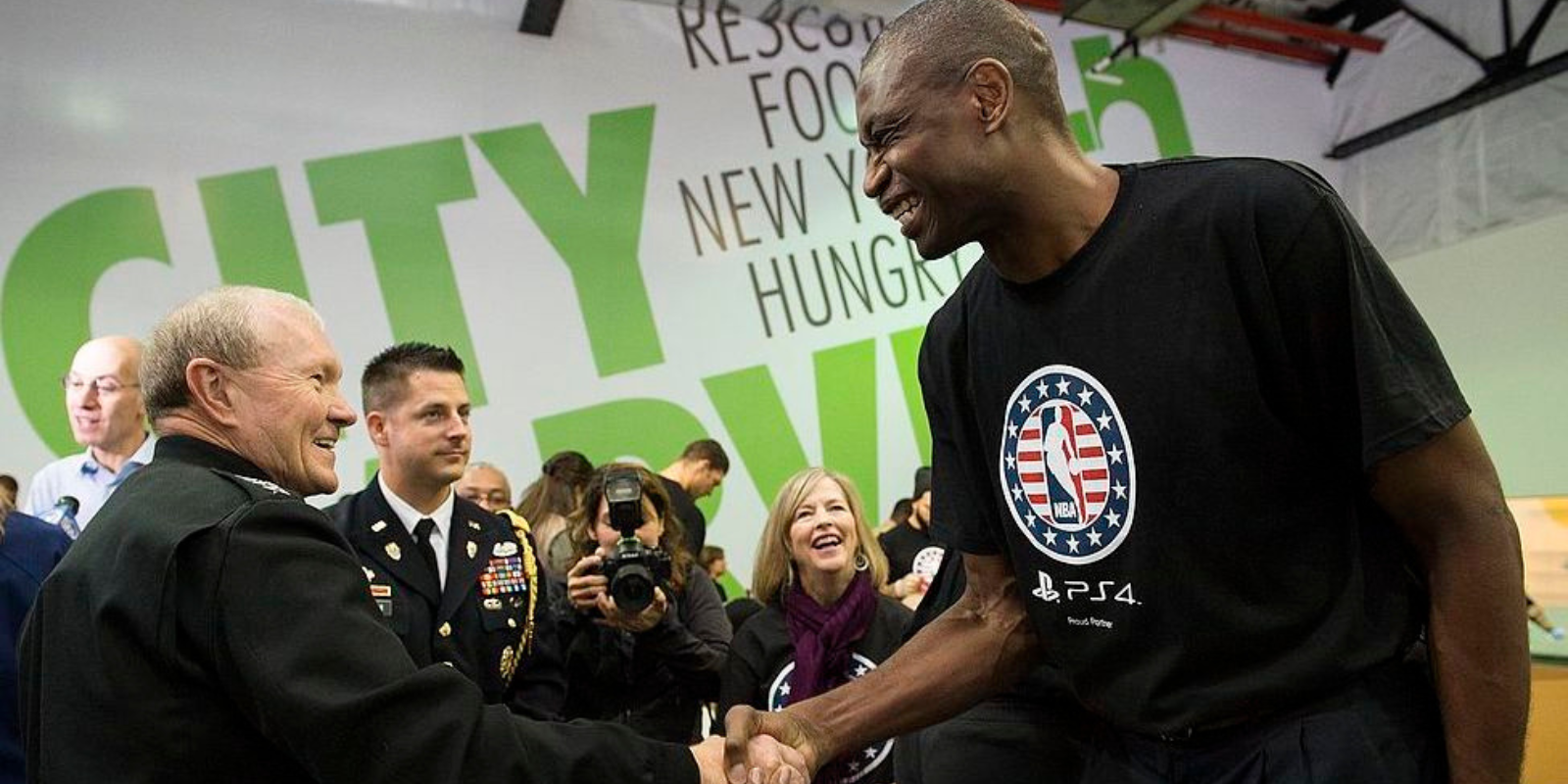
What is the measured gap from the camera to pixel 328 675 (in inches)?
55.9

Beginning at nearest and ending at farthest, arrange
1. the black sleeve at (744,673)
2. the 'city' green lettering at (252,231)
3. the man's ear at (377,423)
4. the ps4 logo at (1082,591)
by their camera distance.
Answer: the ps4 logo at (1082,591) → the man's ear at (377,423) → the black sleeve at (744,673) → the 'city' green lettering at (252,231)

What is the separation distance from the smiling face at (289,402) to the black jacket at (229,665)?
20 cm

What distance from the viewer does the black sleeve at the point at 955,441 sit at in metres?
1.54

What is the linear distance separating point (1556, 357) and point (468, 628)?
7514mm

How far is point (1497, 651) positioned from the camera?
1163 millimetres

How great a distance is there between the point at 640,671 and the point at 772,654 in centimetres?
44

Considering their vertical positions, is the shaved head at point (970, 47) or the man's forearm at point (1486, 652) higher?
the shaved head at point (970, 47)

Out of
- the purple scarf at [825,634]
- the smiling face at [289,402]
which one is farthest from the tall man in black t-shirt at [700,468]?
the smiling face at [289,402]

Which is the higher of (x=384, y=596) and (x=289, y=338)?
(x=289, y=338)

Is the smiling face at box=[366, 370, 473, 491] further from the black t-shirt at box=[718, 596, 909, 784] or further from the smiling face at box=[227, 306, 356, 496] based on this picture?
the smiling face at box=[227, 306, 356, 496]

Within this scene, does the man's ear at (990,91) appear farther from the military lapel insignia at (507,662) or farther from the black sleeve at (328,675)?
the military lapel insignia at (507,662)

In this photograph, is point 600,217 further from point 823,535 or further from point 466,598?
point 466,598

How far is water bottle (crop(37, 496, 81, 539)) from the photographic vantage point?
134 inches

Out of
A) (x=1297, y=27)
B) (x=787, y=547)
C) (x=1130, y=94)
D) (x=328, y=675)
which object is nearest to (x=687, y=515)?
(x=787, y=547)
